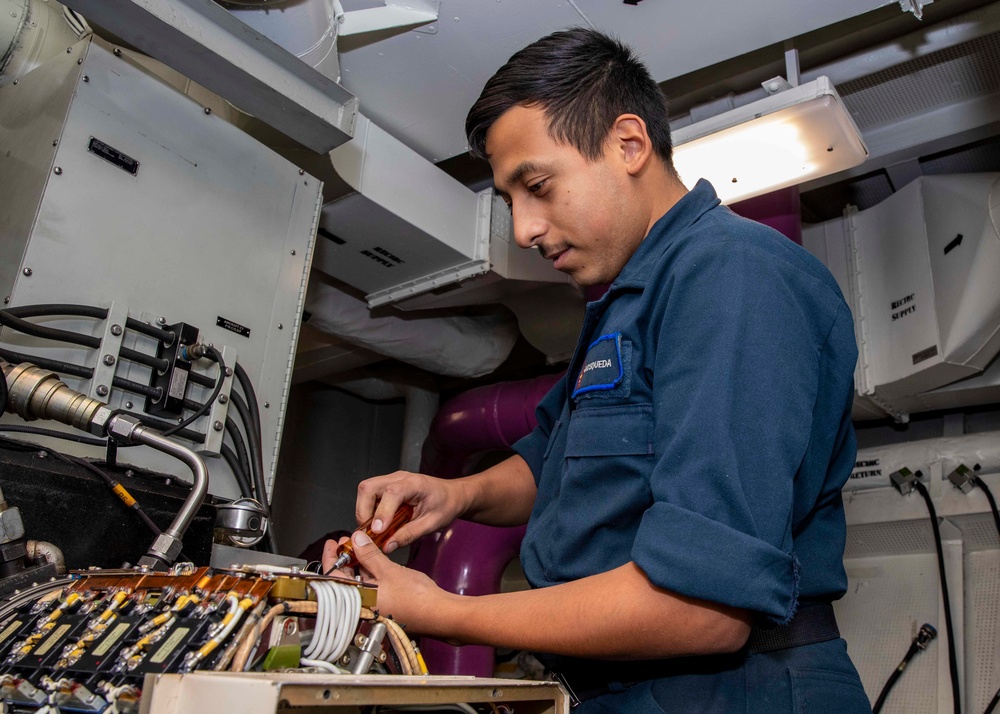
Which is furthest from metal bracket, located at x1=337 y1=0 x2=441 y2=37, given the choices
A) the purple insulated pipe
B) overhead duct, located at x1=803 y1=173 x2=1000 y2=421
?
overhead duct, located at x1=803 y1=173 x2=1000 y2=421

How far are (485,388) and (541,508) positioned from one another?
2.06 metres

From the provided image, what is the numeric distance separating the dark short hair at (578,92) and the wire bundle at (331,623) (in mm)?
728

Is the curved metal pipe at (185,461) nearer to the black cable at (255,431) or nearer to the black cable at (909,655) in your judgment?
the black cable at (255,431)

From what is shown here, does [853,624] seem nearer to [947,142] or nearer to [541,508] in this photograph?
[947,142]

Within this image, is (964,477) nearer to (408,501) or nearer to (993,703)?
(993,703)

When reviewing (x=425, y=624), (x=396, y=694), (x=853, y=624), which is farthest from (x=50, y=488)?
(x=853, y=624)

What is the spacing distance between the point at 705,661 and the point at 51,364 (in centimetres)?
107

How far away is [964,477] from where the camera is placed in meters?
2.81

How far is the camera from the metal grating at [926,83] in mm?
2229

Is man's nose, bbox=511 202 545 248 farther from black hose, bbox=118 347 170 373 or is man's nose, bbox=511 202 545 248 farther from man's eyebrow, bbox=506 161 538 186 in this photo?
black hose, bbox=118 347 170 373

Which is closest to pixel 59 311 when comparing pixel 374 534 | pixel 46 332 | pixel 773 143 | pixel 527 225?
pixel 46 332

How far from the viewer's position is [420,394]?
3.88 metres

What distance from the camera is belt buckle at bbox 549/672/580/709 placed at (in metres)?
1.02

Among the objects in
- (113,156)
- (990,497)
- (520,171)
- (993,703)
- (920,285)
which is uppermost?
(920,285)
